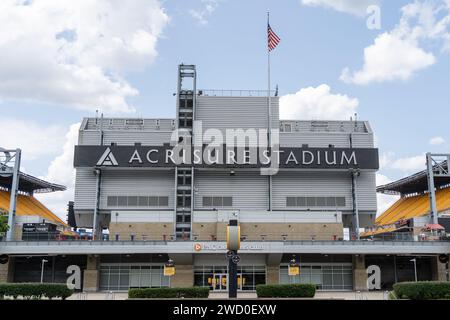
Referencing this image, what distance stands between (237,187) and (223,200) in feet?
9.67

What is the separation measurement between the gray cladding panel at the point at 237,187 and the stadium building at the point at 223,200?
0.52 feet

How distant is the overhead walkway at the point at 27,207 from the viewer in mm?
102900

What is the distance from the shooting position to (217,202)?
75.4 m

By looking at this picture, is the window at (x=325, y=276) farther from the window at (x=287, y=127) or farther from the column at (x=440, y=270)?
the window at (x=287, y=127)

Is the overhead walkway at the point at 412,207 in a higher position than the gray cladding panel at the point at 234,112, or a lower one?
lower

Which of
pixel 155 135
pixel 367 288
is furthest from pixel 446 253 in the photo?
pixel 155 135

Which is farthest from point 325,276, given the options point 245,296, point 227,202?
point 227,202

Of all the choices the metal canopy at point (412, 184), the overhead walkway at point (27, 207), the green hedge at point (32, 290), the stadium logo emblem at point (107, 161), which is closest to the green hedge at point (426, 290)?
the green hedge at point (32, 290)

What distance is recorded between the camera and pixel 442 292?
3853 centimetres

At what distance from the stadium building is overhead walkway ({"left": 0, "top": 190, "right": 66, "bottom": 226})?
3267cm

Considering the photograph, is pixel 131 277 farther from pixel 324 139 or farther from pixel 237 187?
pixel 324 139

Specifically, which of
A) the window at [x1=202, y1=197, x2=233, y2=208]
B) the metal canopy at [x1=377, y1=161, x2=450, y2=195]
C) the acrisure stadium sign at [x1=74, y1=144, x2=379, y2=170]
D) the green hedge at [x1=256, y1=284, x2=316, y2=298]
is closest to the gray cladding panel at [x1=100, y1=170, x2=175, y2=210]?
the acrisure stadium sign at [x1=74, y1=144, x2=379, y2=170]
